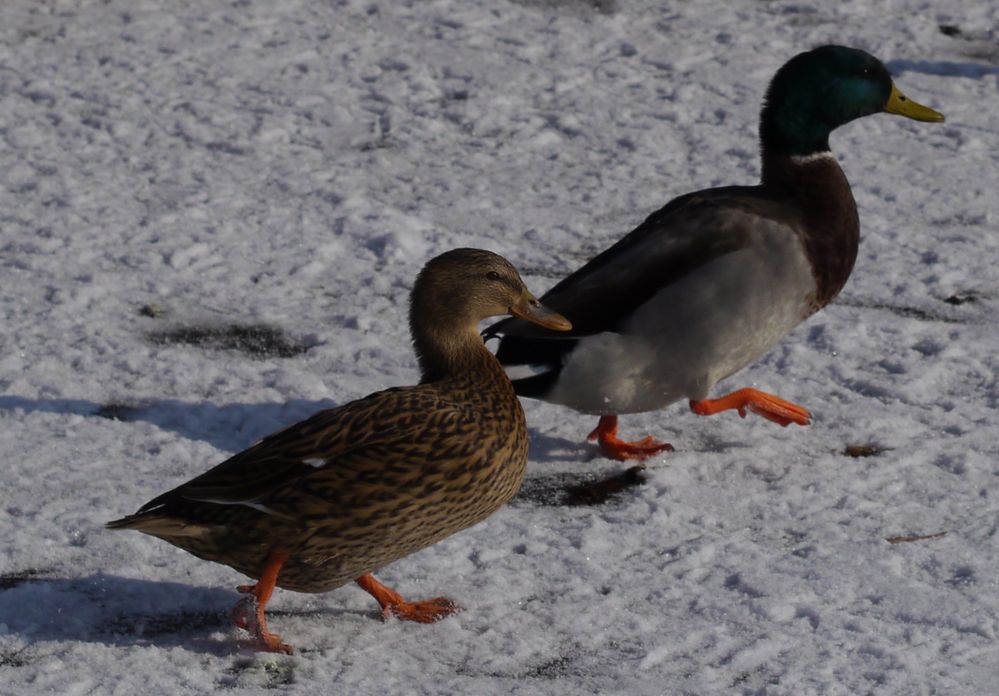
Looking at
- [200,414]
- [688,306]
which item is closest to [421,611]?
[200,414]

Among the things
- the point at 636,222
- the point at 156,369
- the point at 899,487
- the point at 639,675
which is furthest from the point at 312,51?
the point at 639,675

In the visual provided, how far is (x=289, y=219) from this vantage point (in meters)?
6.29

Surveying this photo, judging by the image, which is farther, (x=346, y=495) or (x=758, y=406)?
(x=758, y=406)

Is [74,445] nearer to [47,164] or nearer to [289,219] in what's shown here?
[289,219]

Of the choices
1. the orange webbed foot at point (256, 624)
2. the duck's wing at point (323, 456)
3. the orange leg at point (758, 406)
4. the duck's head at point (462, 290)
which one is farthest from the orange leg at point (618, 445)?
the orange webbed foot at point (256, 624)

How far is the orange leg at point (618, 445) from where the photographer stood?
488cm

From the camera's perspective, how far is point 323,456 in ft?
11.9

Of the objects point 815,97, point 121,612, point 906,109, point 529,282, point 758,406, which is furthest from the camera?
point 529,282

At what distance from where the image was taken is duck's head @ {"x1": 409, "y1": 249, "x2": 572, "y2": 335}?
4141 millimetres

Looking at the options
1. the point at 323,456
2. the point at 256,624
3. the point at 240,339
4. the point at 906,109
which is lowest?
the point at 240,339

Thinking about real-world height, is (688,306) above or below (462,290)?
below

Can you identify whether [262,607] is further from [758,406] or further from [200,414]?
[758,406]

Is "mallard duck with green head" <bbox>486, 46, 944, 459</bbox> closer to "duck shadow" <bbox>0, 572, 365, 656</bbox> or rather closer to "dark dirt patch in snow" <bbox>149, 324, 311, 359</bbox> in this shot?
"dark dirt patch in snow" <bbox>149, 324, 311, 359</bbox>

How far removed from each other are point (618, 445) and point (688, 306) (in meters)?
0.49
